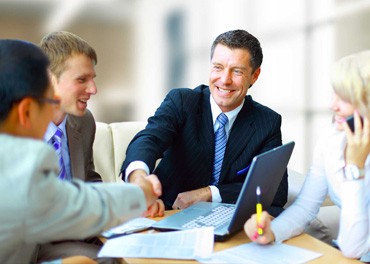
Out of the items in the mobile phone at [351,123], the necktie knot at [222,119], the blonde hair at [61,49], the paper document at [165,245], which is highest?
the blonde hair at [61,49]

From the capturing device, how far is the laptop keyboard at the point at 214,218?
5.12 feet

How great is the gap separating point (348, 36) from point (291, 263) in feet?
10.3

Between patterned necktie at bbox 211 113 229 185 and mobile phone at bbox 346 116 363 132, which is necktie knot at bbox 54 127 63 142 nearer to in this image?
patterned necktie at bbox 211 113 229 185

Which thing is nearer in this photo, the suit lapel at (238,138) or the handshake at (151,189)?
the handshake at (151,189)

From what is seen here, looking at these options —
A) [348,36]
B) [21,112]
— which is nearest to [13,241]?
[21,112]

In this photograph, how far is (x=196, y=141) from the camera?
7.13 ft

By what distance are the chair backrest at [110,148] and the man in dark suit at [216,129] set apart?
69 centimetres

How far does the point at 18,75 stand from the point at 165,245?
645 millimetres

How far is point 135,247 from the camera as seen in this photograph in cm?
137

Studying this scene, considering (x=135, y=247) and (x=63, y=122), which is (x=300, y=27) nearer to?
(x=63, y=122)

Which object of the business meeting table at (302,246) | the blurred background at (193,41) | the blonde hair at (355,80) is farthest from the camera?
the blurred background at (193,41)

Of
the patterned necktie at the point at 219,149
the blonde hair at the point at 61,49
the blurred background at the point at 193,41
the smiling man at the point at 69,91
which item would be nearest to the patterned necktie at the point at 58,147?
the smiling man at the point at 69,91

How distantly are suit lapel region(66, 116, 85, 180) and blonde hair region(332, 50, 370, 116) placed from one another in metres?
1.10

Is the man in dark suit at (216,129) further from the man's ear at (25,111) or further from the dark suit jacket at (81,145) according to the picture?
the man's ear at (25,111)
